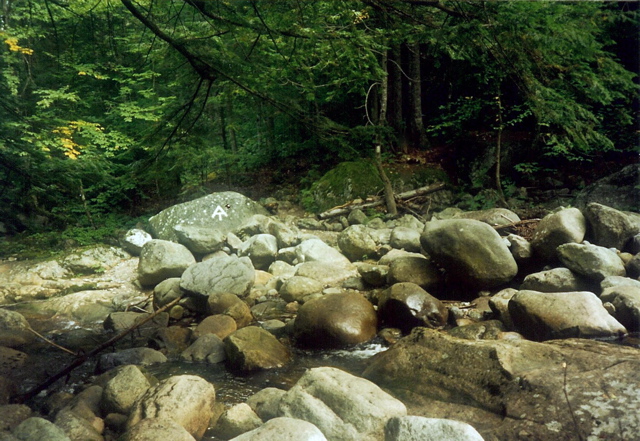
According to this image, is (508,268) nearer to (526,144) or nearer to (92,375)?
(92,375)

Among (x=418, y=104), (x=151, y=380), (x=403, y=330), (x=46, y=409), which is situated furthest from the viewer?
(x=418, y=104)

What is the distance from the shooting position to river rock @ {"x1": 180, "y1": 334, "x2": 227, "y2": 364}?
440 centimetres

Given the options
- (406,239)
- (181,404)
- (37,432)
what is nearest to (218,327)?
(181,404)

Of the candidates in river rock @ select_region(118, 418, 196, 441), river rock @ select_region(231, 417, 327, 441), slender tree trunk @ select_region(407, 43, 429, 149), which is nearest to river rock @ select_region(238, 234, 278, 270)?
river rock @ select_region(118, 418, 196, 441)

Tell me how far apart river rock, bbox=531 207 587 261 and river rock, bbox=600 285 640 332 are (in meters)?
1.24

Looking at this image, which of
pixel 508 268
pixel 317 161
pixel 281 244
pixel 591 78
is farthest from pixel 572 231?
pixel 317 161

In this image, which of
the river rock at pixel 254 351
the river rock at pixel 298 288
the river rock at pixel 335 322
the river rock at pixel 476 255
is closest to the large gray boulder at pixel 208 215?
the river rock at pixel 298 288

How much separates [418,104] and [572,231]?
6.63 m

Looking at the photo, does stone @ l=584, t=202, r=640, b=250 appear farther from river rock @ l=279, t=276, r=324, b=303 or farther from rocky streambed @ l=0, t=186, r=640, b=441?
river rock @ l=279, t=276, r=324, b=303

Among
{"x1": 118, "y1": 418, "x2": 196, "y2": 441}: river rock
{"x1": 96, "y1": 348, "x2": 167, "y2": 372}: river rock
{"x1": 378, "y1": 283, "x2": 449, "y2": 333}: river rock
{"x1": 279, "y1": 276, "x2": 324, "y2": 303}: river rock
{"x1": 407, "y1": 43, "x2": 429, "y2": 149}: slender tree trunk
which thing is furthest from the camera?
{"x1": 407, "y1": 43, "x2": 429, "y2": 149}: slender tree trunk

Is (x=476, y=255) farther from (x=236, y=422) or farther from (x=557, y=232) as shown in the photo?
(x=236, y=422)

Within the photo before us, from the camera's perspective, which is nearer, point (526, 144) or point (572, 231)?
point (572, 231)

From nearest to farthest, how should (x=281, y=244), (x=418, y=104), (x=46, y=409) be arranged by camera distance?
(x=46, y=409)
(x=281, y=244)
(x=418, y=104)

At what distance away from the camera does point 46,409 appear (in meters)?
3.42
